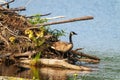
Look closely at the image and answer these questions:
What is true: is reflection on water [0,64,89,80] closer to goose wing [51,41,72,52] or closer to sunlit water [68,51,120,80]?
sunlit water [68,51,120,80]

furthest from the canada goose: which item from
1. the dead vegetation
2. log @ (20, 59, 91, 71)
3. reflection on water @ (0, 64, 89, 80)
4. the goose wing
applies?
reflection on water @ (0, 64, 89, 80)

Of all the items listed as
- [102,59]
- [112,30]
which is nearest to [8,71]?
[102,59]

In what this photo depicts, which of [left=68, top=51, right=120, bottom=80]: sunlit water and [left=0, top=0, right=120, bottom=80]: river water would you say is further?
[left=0, top=0, right=120, bottom=80]: river water

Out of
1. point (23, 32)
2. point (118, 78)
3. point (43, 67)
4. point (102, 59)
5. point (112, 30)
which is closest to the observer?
point (118, 78)

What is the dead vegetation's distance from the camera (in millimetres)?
20094

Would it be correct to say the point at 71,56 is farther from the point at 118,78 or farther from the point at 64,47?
the point at 118,78

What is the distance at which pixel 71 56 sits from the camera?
2172 cm

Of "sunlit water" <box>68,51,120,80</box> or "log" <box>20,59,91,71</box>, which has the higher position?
"log" <box>20,59,91,71</box>

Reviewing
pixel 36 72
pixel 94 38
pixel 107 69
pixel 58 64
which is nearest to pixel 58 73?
pixel 36 72

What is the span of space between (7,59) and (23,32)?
Answer: 1.60 meters

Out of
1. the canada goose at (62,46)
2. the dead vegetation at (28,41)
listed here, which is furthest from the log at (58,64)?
the canada goose at (62,46)

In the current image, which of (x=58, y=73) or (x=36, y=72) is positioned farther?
(x=58, y=73)

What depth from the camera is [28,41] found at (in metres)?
20.9

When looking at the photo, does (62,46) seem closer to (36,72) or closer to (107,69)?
(107,69)
